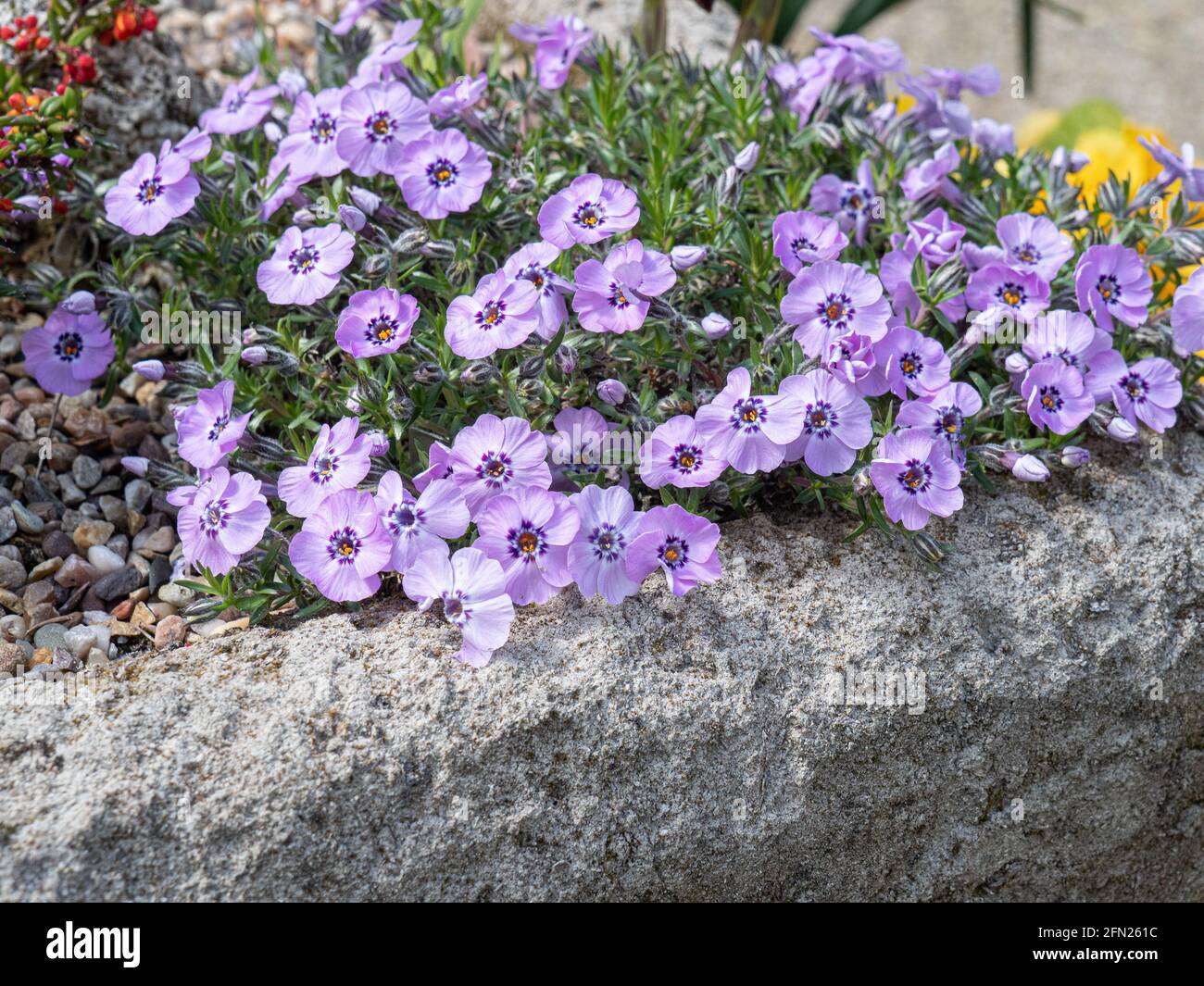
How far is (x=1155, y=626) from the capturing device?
7.66 ft

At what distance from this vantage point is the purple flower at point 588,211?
92.3 inches

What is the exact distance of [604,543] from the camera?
213cm

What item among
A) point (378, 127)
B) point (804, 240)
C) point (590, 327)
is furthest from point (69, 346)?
point (804, 240)

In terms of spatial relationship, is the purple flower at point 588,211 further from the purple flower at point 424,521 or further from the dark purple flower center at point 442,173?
the purple flower at point 424,521

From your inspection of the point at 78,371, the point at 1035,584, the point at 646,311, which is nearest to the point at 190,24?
the point at 78,371

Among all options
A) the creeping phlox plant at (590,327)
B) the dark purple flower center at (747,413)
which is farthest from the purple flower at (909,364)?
the dark purple flower center at (747,413)

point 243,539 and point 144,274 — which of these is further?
point 144,274

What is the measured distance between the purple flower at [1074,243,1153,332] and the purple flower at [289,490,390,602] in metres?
1.49

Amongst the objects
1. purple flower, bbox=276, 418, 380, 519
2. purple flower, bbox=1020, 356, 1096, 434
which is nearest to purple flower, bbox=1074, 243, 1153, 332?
purple flower, bbox=1020, 356, 1096, 434

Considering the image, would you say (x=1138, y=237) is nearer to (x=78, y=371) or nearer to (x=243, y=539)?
(x=243, y=539)

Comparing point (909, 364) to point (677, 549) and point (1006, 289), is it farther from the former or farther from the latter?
point (677, 549)

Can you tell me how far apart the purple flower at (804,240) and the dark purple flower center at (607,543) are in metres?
0.67

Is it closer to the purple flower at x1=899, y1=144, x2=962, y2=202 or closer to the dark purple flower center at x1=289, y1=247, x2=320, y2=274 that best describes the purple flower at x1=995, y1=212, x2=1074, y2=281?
the purple flower at x1=899, y1=144, x2=962, y2=202

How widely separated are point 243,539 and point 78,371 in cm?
72
